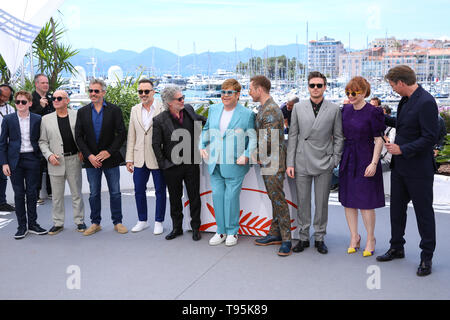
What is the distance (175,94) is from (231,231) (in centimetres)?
149

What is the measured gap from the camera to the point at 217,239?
477 centimetres

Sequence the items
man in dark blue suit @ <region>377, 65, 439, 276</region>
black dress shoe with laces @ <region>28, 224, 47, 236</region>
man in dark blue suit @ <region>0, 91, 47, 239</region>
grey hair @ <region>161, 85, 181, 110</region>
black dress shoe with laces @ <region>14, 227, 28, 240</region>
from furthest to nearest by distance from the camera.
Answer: black dress shoe with laces @ <region>28, 224, 47, 236</region> → black dress shoe with laces @ <region>14, 227, 28, 240</region> → man in dark blue suit @ <region>0, 91, 47, 239</region> → grey hair @ <region>161, 85, 181, 110</region> → man in dark blue suit @ <region>377, 65, 439, 276</region>

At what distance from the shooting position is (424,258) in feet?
12.7

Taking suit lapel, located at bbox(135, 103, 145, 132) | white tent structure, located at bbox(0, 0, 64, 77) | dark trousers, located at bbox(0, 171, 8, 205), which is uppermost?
white tent structure, located at bbox(0, 0, 64, 77)

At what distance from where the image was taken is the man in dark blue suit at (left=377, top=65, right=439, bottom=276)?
3.71 meters

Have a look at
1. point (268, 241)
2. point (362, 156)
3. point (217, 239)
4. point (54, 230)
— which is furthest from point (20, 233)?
point (362, 156)

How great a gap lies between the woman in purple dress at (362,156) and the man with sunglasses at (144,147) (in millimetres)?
1945

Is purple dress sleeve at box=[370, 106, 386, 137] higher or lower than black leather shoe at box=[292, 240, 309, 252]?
higher

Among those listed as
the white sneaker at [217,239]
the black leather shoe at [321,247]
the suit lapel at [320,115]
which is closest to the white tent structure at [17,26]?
the white sneaker at [217,239]

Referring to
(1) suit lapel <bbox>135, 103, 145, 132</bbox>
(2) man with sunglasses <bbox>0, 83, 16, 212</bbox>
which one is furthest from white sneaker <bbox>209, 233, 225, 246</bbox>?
(2) man with sunglasses <bbox>0, 83, 16, 212</bbox>

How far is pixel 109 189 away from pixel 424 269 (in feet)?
10.7

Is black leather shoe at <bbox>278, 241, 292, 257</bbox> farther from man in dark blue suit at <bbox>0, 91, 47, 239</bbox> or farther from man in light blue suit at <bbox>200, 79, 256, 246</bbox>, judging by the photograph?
man in dark blue suit at <bbox>0, 91, 47, 239</bbox>

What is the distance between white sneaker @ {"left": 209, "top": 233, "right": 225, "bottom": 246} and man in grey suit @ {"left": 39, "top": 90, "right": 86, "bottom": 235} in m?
1.55

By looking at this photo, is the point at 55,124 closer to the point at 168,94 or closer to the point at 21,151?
the point at 21,151
